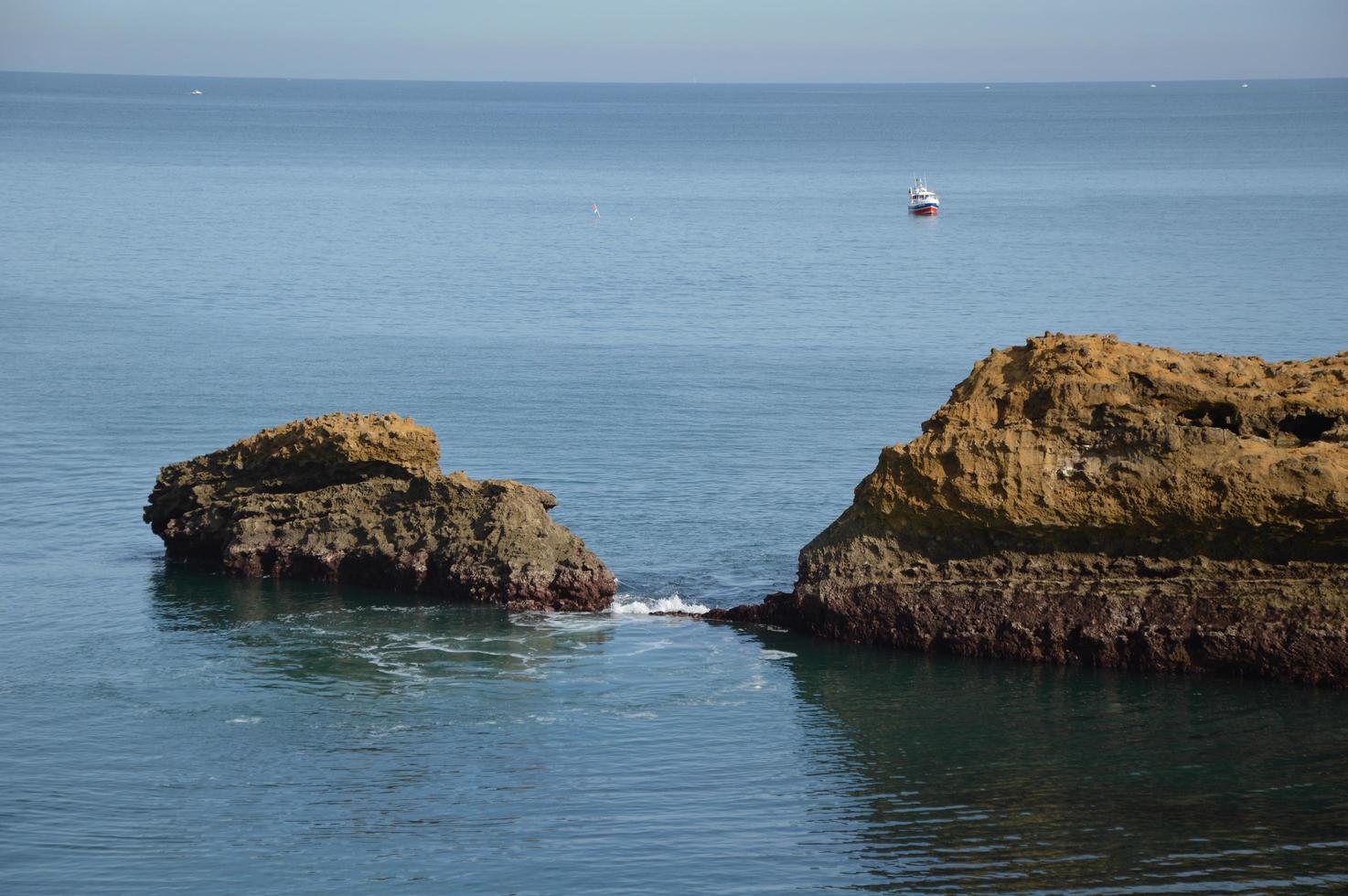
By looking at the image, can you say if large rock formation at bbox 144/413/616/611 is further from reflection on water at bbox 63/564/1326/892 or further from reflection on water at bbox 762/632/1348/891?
reflection on water at bbox 762/632/1348/891

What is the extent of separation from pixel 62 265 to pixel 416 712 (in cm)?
7583

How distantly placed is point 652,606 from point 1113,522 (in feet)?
35.2

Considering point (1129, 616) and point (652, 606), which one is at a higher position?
point (1129, 616)

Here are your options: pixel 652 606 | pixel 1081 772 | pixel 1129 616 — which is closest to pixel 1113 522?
pixel 1129 616

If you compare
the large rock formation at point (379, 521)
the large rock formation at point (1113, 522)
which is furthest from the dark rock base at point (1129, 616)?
the large rock formation at point (379, 521)

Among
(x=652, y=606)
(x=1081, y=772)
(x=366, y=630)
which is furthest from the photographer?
(x=652, y=606)

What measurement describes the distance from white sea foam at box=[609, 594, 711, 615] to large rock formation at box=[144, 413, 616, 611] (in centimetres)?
44

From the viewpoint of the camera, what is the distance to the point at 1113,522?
29.9 meters

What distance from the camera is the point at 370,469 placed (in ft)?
121

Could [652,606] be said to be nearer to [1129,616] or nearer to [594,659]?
[594,659]

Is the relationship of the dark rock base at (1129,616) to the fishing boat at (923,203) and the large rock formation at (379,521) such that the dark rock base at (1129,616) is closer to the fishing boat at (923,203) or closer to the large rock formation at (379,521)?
the large rock formation at (379,521)

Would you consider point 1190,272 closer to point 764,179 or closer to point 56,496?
point 56,496

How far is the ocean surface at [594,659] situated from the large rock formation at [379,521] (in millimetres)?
834

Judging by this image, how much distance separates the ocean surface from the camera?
23.6m
